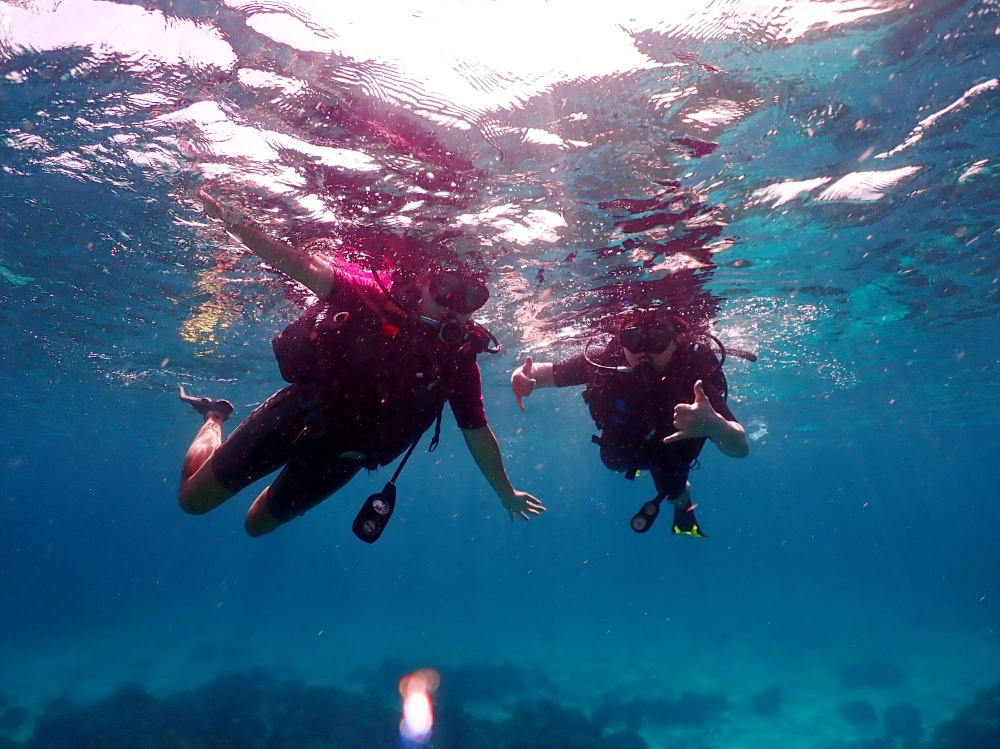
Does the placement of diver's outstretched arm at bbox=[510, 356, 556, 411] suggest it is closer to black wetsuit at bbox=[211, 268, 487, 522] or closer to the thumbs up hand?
the thumbs up hand

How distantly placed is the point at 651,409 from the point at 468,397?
258 cm

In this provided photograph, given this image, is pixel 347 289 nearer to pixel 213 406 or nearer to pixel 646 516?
pixel 213 406

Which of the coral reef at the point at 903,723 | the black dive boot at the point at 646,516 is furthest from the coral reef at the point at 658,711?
the black dive boot at the point at 646,516

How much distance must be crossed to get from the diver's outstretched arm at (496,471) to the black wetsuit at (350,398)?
928 millimetres

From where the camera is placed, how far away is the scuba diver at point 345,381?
4.77 m

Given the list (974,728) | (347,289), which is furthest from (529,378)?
(974,728)

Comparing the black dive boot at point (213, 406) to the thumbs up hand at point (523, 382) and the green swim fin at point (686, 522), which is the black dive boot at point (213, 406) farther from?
the green swim fin at point (686, 522)

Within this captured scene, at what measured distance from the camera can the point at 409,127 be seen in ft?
24.1

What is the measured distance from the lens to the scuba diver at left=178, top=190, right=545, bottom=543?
15.6ft

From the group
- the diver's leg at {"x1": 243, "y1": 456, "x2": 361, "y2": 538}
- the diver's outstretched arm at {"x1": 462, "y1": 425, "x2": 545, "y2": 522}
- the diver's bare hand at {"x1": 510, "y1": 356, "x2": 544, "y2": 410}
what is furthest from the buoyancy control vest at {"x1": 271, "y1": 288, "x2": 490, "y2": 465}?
the diver's bare hand at {"x1": 510, "y1": 356, "x2": 544, "y2": 410}

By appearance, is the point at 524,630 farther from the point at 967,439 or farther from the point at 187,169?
the point at 187,169

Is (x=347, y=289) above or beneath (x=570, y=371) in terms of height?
above

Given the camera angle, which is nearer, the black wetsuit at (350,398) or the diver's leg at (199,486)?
the black wetsuit at (350,398)

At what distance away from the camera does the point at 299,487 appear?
5223 millimetres
